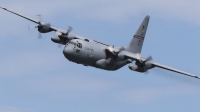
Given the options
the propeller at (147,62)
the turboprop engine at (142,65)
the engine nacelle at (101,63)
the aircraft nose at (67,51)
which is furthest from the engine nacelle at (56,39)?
the propeller at (147,62)

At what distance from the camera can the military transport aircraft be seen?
3125 inches

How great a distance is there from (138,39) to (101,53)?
348 inches

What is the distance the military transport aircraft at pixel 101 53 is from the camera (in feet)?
260

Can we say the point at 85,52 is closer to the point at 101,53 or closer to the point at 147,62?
the point at 101,53

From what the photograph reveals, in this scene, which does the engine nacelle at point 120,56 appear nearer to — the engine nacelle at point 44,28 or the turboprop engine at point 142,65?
the turboprop engine at point 142,65

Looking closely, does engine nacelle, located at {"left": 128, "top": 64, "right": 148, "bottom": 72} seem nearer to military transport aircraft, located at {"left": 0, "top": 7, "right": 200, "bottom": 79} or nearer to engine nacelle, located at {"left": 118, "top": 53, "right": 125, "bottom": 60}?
military transport aircraft, located at {"left": 0, "top": 7, "right": 200, "bottom": 79}

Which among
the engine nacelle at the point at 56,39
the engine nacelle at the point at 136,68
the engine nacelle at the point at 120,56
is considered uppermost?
the engine nacelle at the point at 56,39

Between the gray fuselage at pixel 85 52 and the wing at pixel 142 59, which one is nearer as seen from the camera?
the gray fuselage at pixel 85 52

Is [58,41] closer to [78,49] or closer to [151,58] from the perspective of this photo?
[78,49]

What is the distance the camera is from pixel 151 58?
267 ft

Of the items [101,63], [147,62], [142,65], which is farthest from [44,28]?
[147,62]

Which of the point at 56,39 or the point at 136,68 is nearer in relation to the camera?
the point at 136,68

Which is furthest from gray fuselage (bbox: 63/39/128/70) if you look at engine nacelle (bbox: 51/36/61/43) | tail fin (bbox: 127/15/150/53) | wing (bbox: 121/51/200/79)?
engine nacelle (bbox: 51/36/61/43)

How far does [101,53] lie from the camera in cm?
8144
